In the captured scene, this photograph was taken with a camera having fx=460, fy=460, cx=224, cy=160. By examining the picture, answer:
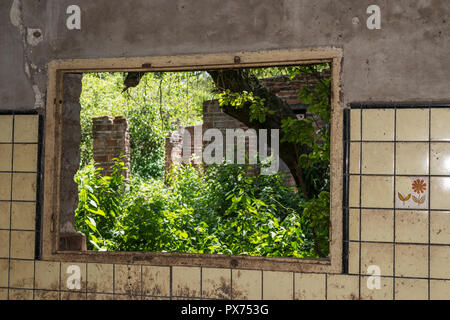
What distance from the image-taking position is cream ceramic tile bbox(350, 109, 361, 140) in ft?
8.65

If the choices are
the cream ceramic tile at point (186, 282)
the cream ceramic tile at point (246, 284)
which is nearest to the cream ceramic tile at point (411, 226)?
the cream ceramic tile at point (246, 284)

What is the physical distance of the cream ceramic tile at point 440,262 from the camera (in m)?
2.51

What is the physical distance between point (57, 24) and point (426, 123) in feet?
7.84

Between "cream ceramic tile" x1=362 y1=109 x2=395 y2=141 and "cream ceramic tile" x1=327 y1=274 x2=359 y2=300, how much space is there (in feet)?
2.65

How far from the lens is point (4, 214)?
10.1 ft

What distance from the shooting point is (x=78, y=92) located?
3.43m

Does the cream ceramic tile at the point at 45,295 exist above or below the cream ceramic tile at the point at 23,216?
below

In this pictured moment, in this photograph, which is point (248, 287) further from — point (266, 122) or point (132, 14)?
point (266, 122)

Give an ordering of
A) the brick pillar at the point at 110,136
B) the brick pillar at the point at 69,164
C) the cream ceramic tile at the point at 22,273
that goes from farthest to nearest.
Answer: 1. the brick pillar at the point at 110,136
2. the brick pillar at the point at 69,164
3. the cream ceramic tile at the point at 22,273

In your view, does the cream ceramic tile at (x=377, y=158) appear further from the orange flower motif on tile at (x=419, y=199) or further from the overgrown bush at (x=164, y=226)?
the overgrown bush at (x=164, y=226)

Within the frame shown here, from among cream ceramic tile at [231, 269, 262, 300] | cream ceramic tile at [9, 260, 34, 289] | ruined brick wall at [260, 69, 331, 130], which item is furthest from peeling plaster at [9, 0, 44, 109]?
ruined brick wall at [260, 69, 331, 130]

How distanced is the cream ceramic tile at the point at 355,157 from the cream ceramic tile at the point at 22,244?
6.82ft

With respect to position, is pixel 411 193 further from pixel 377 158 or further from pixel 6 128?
pixel 6 128

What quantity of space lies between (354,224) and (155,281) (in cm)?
128
